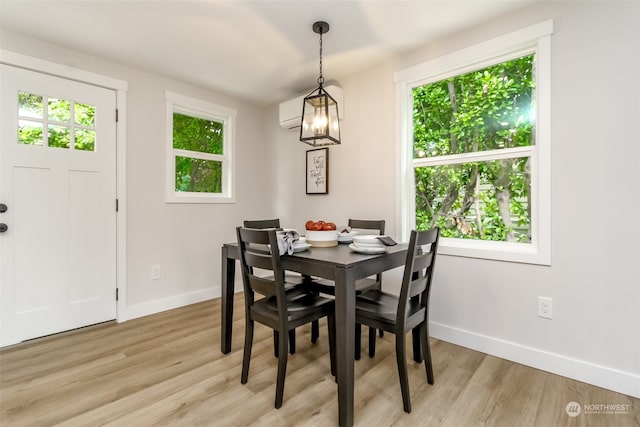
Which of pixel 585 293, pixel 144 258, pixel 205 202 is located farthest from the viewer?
pixel 205 202

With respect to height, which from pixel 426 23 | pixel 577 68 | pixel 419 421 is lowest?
pixel 419 421

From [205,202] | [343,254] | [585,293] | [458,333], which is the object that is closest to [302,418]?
[343,254]

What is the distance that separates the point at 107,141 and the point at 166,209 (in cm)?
80

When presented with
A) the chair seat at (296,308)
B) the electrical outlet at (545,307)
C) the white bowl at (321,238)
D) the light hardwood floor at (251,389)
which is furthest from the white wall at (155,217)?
the electrical outlet at (545,307)

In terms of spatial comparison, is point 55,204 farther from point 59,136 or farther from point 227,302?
point 227,302

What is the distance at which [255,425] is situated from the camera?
146 centimetres

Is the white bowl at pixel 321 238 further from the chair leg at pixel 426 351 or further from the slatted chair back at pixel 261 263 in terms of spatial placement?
the chair leg at pixel 426 351

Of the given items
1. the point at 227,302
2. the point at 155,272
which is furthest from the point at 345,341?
the point at 155,272

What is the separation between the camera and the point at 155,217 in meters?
3.05

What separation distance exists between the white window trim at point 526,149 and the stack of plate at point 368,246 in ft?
2.99

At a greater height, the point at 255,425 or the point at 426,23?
the point at 426,23

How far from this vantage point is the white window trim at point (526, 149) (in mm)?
1960

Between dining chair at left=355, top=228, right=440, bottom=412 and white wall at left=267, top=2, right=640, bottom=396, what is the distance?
27.9 inches

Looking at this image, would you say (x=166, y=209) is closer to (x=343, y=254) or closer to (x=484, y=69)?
(x=343, y=254)
